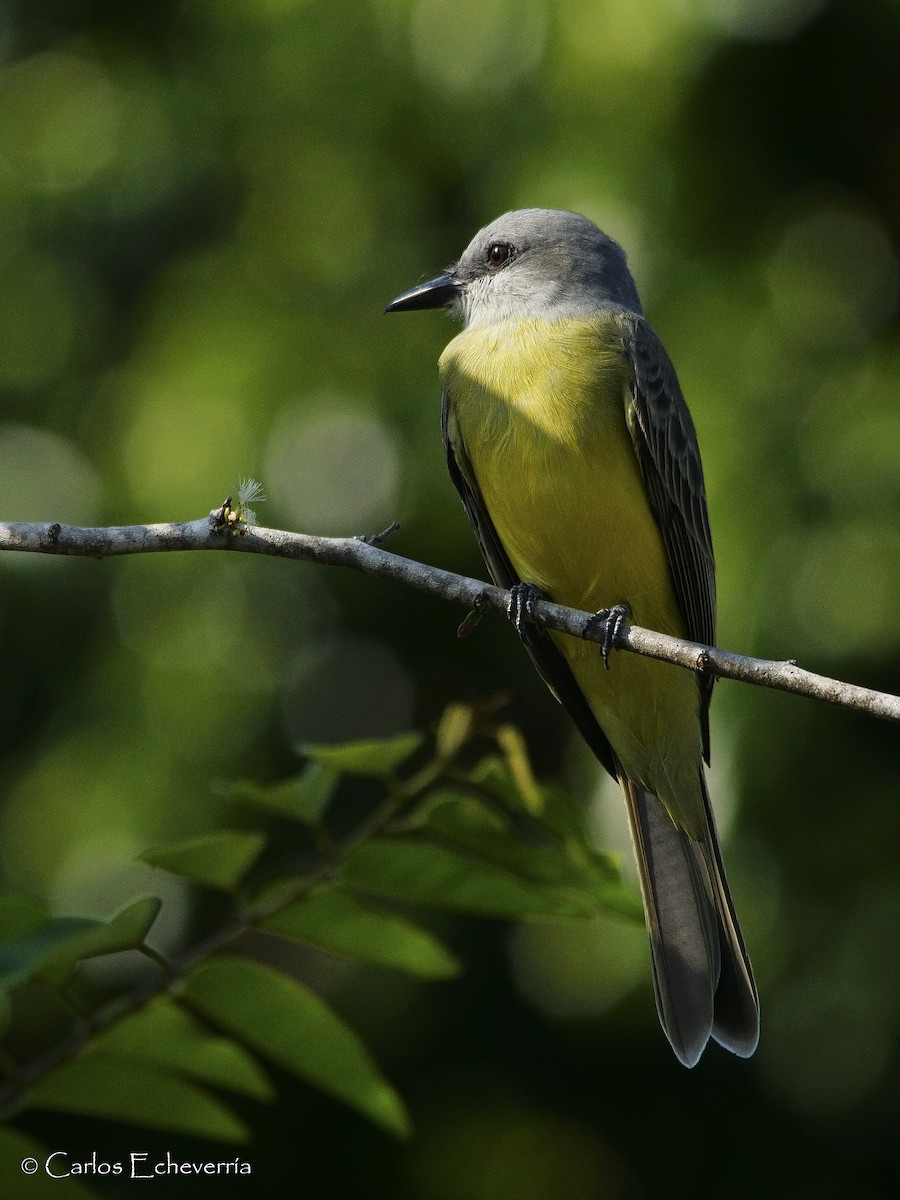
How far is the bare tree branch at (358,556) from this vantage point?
247 centimetres

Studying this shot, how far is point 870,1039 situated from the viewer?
413 cm

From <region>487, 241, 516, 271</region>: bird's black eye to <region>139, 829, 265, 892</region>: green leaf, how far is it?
299 cm

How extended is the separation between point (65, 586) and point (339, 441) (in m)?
1.05

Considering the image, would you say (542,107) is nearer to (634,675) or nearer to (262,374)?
(262,374)

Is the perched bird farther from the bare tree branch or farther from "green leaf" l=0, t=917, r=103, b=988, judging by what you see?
"green leaf" l=0, t=917, r=103, b=988

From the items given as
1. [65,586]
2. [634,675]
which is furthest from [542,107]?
[65,586]

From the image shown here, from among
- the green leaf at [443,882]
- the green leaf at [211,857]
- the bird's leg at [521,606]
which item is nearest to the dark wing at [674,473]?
the bird's leg at [521,606]

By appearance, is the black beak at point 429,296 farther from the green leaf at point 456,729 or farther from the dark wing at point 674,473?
the green leaf at point 456,729

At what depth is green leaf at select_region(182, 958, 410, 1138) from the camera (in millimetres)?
2184

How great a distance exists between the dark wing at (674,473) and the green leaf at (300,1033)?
2.16 meters

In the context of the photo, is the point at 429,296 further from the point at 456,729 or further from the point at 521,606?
the point at 456,729

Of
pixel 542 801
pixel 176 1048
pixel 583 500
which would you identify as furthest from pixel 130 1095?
pixel 583 500

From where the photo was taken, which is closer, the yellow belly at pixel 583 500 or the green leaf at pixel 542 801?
the green leaf at pixel 542 801

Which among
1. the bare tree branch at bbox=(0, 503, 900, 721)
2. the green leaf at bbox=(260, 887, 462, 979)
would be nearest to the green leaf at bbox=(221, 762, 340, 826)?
the green leaf at bbox=(260, 887, 462, 979)
